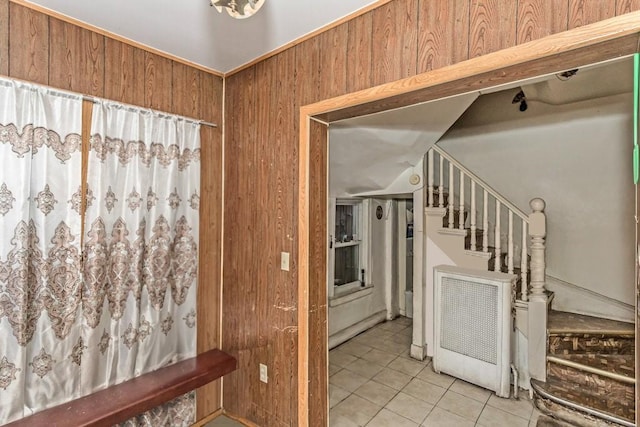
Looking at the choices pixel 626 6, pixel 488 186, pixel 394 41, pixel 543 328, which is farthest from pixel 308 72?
pixel 543 328

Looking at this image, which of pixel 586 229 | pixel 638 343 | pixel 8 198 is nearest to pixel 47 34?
pixel 8 198

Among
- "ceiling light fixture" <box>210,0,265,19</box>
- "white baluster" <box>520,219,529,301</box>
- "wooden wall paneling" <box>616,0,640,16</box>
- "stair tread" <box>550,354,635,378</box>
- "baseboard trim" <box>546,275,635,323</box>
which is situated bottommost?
"stair tread" <box>550,354,635,378</box>

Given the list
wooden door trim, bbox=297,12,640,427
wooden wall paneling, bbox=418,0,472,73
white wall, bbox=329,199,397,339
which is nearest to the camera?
wooden door trim, bbox=297,12,640,427

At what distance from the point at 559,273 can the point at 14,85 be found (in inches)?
180

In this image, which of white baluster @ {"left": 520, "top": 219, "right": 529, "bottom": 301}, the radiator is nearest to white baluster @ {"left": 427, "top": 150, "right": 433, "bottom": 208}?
A: the radiator

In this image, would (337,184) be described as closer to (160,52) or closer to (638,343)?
(160,52)

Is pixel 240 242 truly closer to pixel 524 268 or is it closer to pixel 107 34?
pixel 107 34

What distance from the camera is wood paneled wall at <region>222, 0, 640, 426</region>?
1.28 m

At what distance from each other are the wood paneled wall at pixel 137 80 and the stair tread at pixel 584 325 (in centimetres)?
289

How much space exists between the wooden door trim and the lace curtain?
844 millimetres

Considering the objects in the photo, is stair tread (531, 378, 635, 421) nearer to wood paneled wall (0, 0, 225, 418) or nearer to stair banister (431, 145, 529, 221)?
stair banister (431, 145, 529, 221)

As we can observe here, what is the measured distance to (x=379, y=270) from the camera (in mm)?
4363

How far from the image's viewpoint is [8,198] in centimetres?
152

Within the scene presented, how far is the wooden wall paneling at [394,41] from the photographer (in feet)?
4.81
